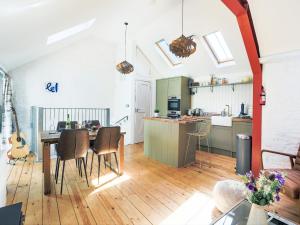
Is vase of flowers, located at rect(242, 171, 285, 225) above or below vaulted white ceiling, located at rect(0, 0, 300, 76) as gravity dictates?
below

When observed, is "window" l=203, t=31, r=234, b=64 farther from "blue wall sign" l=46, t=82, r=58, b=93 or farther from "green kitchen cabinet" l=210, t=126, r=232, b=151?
"blue wall sign" l=46, t=82, r=58, b=93

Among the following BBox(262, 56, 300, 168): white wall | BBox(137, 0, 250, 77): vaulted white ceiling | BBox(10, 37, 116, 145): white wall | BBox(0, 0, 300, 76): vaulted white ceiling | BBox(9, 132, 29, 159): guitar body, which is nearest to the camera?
BBox(0, 0, 300, 76): vaulted white ceiling

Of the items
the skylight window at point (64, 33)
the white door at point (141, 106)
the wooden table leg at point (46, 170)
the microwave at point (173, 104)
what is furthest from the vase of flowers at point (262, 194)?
the white door at point (141, 106)

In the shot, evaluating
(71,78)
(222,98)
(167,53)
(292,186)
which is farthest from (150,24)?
(292,186)

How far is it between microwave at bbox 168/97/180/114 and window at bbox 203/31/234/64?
5.58ft

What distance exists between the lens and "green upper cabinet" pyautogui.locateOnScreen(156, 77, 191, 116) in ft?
18.8

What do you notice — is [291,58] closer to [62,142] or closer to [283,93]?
[283,93]

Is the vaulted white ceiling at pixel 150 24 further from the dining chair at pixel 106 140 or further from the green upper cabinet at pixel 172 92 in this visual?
the dining chair at pixel 106 140

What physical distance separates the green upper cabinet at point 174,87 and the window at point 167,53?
67 centimetres

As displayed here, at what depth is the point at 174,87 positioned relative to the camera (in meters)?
5.83

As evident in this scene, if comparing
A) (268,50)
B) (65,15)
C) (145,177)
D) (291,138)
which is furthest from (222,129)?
(65,15)

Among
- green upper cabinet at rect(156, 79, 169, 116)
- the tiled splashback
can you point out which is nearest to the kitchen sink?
the tiled splashback

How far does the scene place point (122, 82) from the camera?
6.02 meters

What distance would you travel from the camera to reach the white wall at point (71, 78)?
4.65 metres
